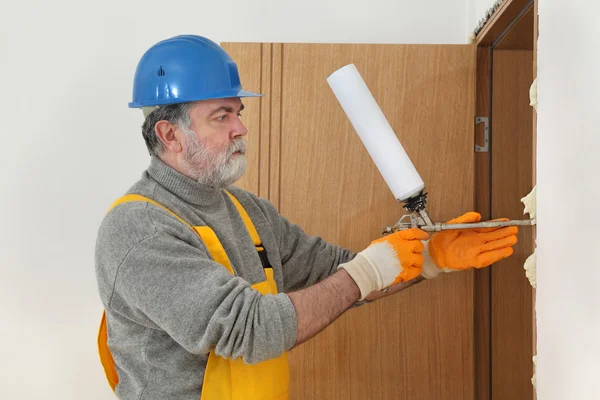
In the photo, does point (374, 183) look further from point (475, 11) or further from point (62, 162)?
point (62, 162)

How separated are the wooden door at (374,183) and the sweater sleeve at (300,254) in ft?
0.88

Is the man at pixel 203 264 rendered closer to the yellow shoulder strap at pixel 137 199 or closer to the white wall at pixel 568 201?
the yellow shoulder strap at pixel 137 199

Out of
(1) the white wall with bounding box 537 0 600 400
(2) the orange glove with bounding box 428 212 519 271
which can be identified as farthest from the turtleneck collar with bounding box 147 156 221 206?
(1) the white wall with bounding box 537 0 600 400

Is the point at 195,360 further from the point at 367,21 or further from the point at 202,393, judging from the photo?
the point at 367,21

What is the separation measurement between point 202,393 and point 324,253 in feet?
1.86

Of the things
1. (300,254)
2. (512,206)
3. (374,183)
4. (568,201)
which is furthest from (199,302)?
(512,206)

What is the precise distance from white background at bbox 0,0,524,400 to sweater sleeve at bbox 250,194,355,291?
36.1 inches

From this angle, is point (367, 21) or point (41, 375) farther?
point (41, 375)

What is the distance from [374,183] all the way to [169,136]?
2.48ft

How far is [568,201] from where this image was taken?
1148 mm

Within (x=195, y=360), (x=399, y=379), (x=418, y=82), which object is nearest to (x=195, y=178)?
(x=195, y=360)

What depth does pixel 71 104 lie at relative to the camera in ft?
8.22

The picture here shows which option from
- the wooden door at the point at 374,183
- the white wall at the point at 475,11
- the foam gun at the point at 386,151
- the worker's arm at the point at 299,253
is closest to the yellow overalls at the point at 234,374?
the worker's arm at the point at 299,253

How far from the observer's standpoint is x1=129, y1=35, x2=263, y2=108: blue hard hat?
1506mm
